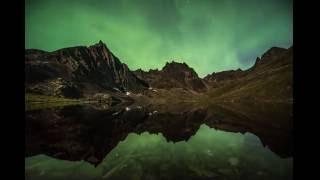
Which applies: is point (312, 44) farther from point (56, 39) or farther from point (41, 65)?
point (41, 65)

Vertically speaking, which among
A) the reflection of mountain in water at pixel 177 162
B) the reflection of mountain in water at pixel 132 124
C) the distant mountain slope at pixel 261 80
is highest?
the distant mountain slope at pixel 261 80

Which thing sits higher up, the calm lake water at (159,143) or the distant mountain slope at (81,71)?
the distant mountain slope at (81,71)

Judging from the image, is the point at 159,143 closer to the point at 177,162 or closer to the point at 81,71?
the point at 177,162

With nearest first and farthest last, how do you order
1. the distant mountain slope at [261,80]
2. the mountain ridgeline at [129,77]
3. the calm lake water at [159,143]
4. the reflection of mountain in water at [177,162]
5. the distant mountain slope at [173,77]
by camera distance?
the reflection of mountain in water at [177,162], the calm lake water at [159,143], the distant mountain slope at [261,80], the mountain ridgeline at [129,77], the distant mountain slope at [173,77]

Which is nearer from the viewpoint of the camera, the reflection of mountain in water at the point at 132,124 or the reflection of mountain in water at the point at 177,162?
the reflection of mountain in water at the point at 177,162

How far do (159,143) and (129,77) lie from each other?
2.24m

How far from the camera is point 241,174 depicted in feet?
26.3

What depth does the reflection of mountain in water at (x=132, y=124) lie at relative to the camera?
890 centimetres

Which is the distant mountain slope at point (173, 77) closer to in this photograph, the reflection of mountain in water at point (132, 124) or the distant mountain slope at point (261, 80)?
the distant mountain slope at point (261, 80)

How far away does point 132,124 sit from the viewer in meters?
10.0

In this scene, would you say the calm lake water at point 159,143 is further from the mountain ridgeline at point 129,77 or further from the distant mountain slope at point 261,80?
the mountain ridgeline at point 129,77

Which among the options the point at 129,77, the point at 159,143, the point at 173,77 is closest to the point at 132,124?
the point at 159,143

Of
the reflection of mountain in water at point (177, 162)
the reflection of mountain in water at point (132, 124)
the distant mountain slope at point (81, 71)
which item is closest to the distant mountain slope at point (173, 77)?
the distant mountain slope at point (81, 71)

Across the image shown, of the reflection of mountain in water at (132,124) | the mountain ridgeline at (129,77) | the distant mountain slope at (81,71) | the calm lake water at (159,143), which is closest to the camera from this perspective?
the calm lake water at (159,143)
